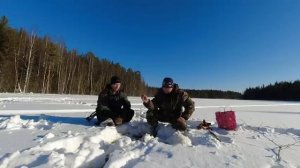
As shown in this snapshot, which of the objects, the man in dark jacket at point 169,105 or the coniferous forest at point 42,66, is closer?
the man in dark jacket at point 169,105

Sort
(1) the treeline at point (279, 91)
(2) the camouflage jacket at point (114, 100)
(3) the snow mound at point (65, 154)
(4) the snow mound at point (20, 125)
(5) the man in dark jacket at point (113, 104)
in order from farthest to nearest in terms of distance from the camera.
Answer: (1) the treeline at point (279, 91) → (2) the camouflage jacket at point (114, 100) → (5) the man in dark jacket at point (113, 104) → (4) the snow mound at point (20, 125) → (3) the snow mound at point (65, 154)

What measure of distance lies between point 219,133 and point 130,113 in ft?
6.13

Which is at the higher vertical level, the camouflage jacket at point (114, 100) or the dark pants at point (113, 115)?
the camouflage jacket at point (114, 100)

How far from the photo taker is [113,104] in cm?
599

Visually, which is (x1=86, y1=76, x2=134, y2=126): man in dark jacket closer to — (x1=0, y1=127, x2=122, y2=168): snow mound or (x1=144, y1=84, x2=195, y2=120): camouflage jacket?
(x1=144, y1=84, x2=195, y2=120): camouflage jacket

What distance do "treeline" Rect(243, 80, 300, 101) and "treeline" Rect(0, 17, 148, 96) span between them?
1679 inches

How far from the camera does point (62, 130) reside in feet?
15.6

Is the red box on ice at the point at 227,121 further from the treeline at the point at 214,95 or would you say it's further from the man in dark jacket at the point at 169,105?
the treeline at the point at 214,95

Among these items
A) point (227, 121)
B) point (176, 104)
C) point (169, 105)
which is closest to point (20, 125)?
point (169, 105)

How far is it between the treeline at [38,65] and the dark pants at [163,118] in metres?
23.3

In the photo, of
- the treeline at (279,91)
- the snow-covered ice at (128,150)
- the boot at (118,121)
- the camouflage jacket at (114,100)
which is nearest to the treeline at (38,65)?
the camouflage jacket at (114,100)

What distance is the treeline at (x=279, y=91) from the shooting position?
63.8 meters

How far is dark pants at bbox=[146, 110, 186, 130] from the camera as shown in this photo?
17.2 feet

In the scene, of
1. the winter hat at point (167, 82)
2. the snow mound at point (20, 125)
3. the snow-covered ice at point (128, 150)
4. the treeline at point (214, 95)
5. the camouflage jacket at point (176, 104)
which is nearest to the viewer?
the snow-covered ice at point (128, 150)
